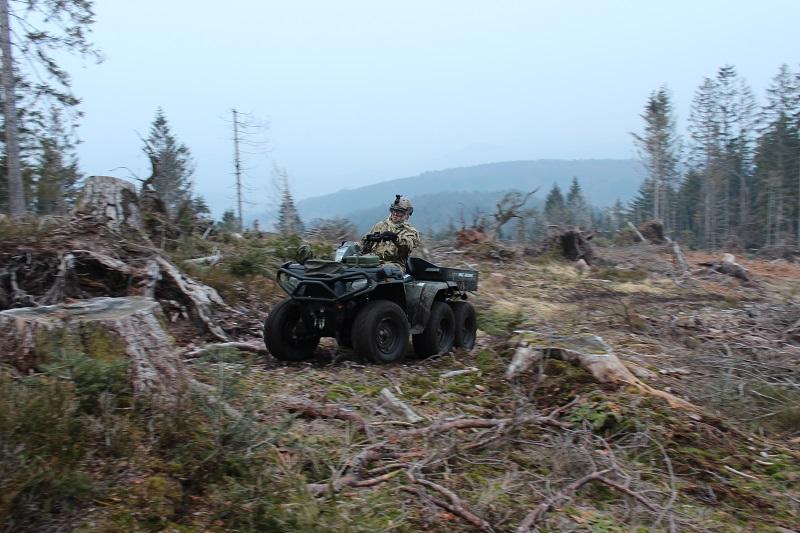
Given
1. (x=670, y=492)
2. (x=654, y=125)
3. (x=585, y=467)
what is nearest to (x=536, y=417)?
(x=585, y=467)

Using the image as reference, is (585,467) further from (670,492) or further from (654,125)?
(654,125)

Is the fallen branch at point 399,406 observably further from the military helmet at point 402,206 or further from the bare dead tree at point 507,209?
the bare dead tree at point 507,209

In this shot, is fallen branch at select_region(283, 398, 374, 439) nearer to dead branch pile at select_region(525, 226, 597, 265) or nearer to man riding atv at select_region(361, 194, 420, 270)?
man riding atv at select_region(361, 194, 420, 270)

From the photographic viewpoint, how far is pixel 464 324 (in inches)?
320

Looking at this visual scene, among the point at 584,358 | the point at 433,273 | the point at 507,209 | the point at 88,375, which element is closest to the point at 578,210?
the point at 507,209

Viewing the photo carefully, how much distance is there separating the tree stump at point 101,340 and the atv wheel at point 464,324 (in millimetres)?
4235

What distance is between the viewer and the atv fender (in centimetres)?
714

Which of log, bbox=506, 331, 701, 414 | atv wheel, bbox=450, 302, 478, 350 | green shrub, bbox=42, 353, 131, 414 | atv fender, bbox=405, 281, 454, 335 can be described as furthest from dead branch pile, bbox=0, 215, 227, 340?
green shrub, bbox=42, 353, 131, 414

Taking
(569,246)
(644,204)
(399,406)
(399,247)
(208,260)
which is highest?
(644,204)

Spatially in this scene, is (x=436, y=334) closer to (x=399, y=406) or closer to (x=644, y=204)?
(x=399, y=406)

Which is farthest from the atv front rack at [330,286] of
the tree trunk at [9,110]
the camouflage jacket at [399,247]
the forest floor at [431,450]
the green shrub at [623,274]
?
the green shrub at [623,274]

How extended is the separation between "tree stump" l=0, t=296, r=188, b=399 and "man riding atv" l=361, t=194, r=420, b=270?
320cm

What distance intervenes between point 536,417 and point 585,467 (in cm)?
64

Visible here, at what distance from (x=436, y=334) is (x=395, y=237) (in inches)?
47.9
